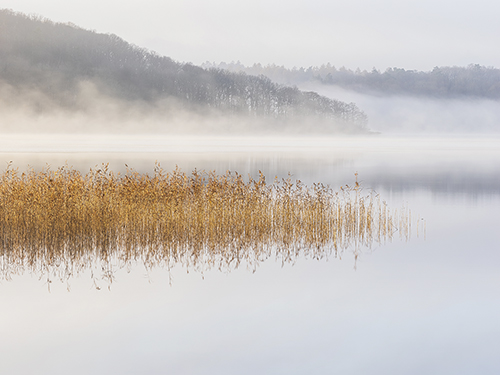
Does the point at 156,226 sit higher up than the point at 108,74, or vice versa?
the point at 108,74

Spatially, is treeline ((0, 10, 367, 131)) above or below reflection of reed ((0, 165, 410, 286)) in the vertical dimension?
above

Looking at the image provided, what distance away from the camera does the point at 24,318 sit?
7.79 metres

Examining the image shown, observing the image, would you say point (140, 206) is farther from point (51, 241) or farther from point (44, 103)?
point (44, 103)

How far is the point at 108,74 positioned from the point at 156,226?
600 feet

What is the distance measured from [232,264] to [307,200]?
12.7 feet

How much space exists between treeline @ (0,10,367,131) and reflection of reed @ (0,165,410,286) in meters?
177

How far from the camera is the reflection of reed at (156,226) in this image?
10.6m

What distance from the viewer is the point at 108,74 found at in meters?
186

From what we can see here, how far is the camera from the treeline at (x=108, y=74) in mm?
182125

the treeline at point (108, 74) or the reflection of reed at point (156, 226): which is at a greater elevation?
the treeline at point (108, 74)

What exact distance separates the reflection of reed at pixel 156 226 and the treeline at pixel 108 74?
177124 mm

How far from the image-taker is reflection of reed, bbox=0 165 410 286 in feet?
34.9

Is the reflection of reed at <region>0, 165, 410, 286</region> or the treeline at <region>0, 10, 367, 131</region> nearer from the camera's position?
the reflection of reed at <region>0, 165, 410, 286</region>

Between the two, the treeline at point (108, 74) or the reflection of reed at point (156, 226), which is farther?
the treeline at point (108, 74)
